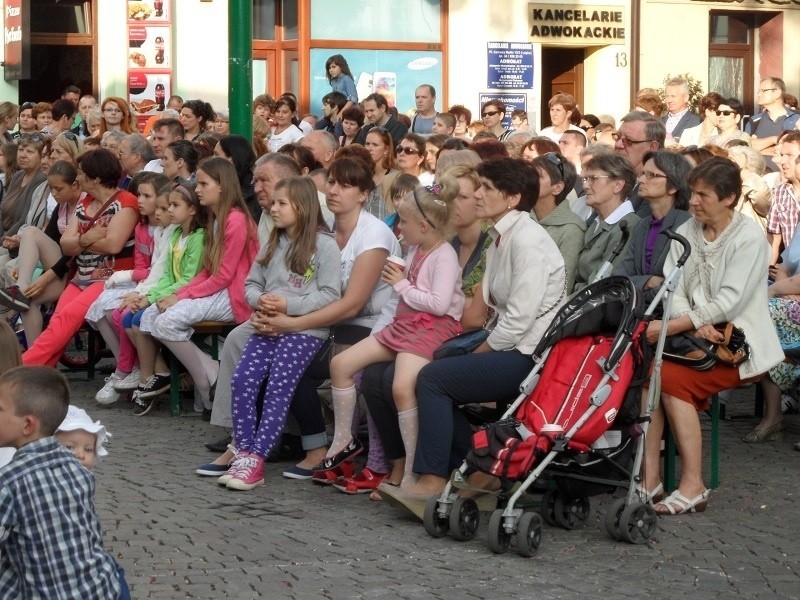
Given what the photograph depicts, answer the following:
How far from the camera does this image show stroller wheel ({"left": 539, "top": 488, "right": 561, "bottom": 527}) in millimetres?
7180

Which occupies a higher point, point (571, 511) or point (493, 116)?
point (493, 116)

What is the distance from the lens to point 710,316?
24.6 feet

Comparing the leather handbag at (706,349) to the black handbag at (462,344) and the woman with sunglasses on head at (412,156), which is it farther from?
the woman with sunglasses on head at (412,156)

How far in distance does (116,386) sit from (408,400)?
3.66 m

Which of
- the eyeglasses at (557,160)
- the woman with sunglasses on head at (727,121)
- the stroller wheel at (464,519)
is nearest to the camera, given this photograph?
the stroller wheel at (464,519)

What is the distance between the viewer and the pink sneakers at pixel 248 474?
8.10m

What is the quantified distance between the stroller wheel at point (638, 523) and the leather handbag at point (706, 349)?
91 centimetres

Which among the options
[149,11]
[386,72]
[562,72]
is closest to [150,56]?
[149,11]

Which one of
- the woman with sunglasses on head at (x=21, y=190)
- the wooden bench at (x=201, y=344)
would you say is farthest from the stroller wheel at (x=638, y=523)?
the woman with sunglasses on head at (x=21, y=190)

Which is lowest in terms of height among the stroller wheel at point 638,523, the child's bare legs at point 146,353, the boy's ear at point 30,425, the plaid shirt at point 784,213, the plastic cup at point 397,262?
the stroller wheel at point 638,523

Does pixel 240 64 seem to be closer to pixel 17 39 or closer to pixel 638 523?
pixel 638 523

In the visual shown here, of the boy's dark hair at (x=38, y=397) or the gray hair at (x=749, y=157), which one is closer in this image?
the boy's dark hair at (x=38, y=397)

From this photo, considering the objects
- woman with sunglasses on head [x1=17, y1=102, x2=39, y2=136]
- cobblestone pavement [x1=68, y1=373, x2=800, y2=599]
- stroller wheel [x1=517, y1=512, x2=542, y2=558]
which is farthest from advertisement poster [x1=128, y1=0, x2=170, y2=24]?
stroller wheel [x1=517, y1=512, x2=542, y2=558]

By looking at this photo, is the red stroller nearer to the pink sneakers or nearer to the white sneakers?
the pink sneakers
